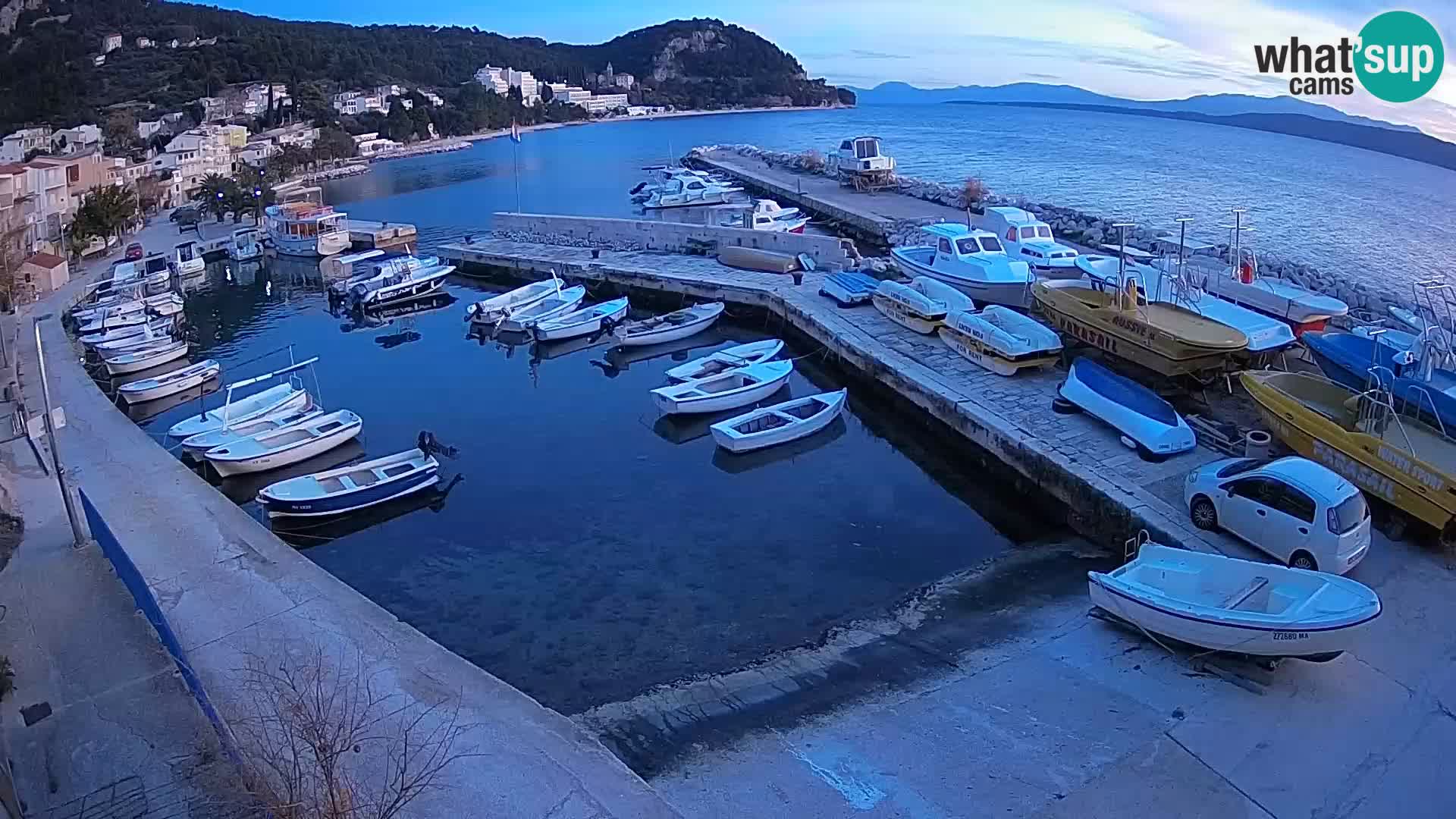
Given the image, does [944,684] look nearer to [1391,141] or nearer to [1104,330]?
[1104,330]

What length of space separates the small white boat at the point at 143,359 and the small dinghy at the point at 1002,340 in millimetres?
19611

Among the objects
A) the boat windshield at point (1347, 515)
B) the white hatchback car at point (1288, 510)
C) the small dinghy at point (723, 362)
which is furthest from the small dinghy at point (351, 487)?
the boat windshield at point (1347, 515)

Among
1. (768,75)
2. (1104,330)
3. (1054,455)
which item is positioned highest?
(768,75)

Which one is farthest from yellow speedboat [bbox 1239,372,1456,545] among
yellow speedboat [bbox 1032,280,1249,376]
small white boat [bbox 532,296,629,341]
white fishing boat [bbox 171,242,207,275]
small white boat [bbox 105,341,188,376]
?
white fishing boat [bbox 171,242,207,275]

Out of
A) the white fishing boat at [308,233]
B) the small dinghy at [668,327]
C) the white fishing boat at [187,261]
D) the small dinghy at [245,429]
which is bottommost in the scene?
the small dinghy at [245,429]

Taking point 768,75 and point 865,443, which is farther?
point 768,75

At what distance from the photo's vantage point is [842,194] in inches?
1834

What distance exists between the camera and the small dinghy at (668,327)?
77.0 feet

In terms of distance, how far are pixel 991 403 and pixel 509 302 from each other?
15432 mm

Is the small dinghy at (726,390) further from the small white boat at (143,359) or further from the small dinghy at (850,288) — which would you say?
the small white boat at (143,359)

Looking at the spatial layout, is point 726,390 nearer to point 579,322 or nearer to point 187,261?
point 579,322

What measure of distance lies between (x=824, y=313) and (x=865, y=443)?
6.33 meters

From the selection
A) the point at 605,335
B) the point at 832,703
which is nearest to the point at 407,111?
the point at 605,335

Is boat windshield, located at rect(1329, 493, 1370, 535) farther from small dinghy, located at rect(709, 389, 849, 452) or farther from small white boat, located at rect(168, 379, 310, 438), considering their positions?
small white boat, located at rect(168, 379, 310, 438)
